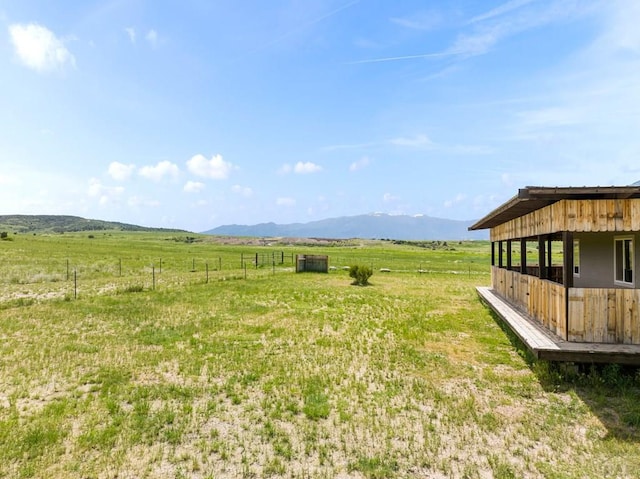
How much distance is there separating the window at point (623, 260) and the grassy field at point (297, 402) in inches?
160

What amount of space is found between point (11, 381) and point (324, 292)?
13.3m

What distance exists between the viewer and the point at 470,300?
1750cm

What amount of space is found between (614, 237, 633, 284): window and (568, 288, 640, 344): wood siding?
4660 mm

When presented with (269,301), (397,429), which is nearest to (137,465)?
(397,429)

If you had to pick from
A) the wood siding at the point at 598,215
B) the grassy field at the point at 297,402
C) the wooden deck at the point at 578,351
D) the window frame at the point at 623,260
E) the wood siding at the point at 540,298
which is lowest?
the grassy field at the point at 297,402

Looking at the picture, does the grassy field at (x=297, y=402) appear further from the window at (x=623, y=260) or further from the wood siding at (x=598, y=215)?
the window at (x=623, y=260)

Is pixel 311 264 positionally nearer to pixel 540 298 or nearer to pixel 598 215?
pixel 540 298

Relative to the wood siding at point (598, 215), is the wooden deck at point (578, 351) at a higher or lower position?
lower

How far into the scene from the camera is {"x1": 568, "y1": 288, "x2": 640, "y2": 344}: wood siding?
289 inches

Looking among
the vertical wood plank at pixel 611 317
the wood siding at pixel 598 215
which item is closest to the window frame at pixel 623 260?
the wood siding at pixel 598 215

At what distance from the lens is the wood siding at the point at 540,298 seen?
7.86 meters

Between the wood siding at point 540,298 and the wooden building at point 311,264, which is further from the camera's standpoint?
the wooden building at point 311,264

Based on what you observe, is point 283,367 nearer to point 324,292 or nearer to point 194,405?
point 194,405

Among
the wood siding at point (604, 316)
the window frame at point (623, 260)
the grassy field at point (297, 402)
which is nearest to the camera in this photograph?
the grassy field at point (297, 402)
